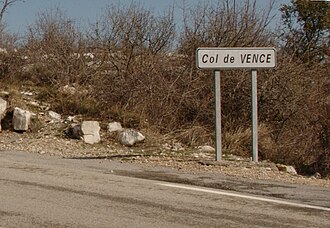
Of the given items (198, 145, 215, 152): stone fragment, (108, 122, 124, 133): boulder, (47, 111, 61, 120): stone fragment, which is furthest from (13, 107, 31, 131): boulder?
(198, 145, 215, 152): stone fragment

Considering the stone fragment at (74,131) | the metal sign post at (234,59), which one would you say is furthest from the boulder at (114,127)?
the metal sign post at (234,59)

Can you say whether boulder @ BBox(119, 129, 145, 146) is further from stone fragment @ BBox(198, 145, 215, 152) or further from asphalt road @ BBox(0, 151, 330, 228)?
asphalt road @ BBox(0, 151, 330, 228)

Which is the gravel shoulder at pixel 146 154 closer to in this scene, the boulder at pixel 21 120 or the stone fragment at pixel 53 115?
the boulder at pixel 21 120

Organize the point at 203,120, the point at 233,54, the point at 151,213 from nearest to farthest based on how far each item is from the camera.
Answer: the point at 151,213 < the point at 233,54 < the point at 203,120

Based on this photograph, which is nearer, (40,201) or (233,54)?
(40,201)

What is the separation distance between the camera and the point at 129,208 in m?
8.00

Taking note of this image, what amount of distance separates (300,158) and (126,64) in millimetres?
7301

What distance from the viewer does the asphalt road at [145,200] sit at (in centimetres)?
732

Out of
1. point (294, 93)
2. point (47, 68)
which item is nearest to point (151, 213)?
point (294, 93)

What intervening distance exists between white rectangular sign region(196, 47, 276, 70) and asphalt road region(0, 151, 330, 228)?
2.55 m

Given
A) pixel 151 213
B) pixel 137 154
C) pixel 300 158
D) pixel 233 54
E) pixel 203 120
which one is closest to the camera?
pixel 151 213

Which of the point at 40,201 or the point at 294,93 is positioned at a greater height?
the point at 294,93

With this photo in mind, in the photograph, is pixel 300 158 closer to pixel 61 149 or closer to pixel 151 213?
pixel 61 149

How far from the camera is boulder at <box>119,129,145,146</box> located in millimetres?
16844
